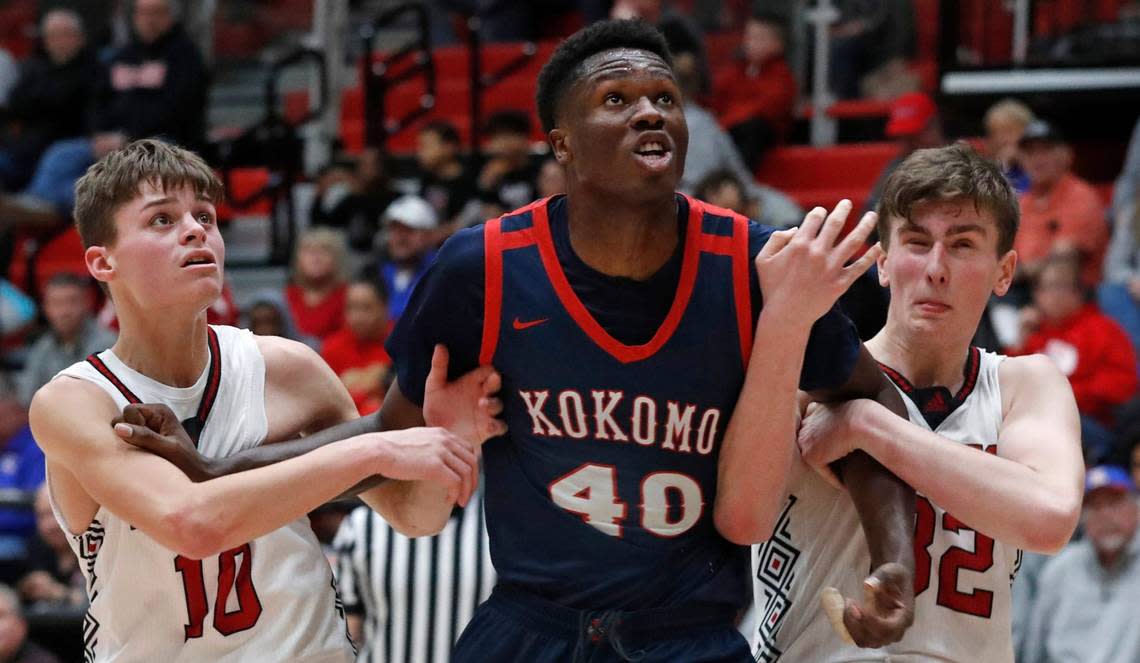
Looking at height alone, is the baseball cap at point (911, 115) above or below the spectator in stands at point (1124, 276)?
above

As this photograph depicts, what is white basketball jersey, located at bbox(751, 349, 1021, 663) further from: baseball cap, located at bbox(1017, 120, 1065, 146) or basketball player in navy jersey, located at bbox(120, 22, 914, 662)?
baseball cap, located at bbox(1017, 120, 1065, 146)

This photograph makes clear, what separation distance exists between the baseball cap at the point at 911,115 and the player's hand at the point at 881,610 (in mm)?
6812

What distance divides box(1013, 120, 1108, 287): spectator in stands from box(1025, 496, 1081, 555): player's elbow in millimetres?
5766

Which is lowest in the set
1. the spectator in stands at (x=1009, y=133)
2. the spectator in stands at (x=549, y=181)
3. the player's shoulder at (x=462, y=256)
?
the spectator in stands at (x=549, y=181)

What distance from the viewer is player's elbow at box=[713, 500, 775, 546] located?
12.2 ft

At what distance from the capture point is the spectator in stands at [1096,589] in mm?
7266

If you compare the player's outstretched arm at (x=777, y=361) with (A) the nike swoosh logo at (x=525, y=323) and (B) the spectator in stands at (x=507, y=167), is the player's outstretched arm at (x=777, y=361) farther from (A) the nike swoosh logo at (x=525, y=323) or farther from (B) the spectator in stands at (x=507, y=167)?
(B) the spectator in stands at (x=507, y=167)

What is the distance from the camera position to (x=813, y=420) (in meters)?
3.96

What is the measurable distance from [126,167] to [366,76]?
768 cm

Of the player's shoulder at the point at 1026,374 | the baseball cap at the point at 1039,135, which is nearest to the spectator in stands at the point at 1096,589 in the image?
the baseball cap at the point at 1039,135

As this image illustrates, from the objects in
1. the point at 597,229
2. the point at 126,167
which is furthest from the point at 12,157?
the point at 597,229

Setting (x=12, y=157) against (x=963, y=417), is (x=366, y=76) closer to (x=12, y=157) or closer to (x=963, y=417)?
(x=12, y=157)

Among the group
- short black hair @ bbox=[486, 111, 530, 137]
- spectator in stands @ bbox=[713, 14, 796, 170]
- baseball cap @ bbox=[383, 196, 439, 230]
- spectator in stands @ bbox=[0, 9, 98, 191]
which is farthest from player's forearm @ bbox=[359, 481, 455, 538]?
spectator in stands @ bbox=[0, 9, 98, 191]

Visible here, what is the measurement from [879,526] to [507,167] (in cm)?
710
